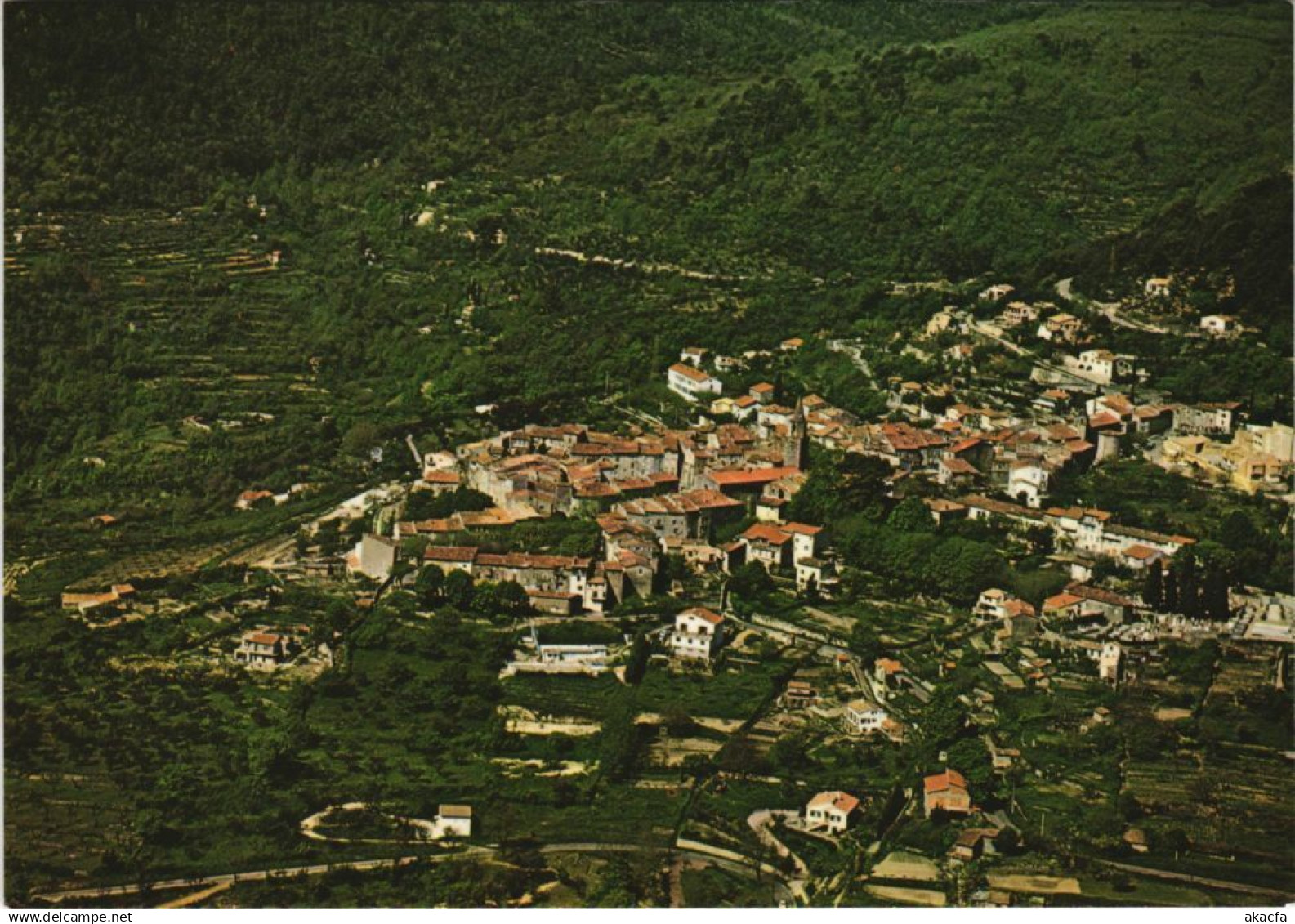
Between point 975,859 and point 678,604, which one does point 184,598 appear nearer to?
point 678,604

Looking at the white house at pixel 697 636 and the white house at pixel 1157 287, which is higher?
the white house at pixel 1157 287

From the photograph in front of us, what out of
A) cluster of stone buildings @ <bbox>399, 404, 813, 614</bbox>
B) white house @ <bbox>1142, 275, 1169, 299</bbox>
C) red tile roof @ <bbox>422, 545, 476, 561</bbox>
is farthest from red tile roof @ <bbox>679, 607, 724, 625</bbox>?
white house @ <bbox>1142, 275, 1169, 299</bbox>

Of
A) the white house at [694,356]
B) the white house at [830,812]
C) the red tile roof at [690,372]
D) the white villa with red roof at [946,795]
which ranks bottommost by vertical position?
the white house at [830,812]

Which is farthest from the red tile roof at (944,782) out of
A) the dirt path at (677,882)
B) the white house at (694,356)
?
the white house at (694,356)

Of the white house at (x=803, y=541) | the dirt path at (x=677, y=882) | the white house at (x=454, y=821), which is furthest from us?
the white house at (x=803, y=541)

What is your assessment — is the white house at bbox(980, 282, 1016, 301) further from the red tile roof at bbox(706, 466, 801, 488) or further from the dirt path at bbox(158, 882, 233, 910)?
the dirt path at bbox(158, 882, 233, 910)

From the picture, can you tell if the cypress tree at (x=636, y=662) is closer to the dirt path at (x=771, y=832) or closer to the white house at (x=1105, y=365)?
the dirt path at (x=771, y=832)
